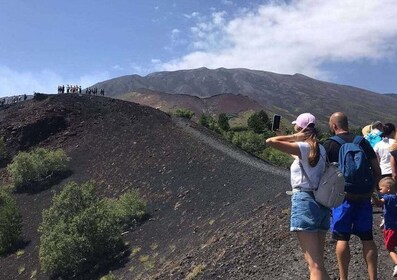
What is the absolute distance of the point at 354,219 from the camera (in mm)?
5746

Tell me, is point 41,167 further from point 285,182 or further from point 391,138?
point 391,138

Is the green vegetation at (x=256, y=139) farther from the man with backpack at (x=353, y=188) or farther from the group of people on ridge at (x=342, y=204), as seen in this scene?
the man with backpack at (x=353, y=188)

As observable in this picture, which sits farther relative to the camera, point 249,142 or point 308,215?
point 249,142

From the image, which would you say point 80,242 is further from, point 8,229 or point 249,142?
point 249,142

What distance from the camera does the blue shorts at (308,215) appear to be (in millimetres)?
4957

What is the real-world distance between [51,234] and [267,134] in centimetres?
3352

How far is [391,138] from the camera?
25.8ft

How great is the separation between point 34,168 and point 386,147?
82.5 ft

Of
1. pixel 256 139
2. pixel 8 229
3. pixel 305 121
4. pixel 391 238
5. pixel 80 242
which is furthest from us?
pixel 256 139

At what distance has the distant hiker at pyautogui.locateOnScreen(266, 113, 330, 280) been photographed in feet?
16.3

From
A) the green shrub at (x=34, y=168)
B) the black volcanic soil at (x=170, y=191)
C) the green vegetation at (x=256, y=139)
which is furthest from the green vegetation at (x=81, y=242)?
the green vegetation at (x=256, y=139)

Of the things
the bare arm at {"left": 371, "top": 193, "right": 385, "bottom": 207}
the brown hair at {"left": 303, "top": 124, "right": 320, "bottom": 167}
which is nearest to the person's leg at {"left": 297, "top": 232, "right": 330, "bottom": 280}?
the brown hair at {"left": 303, "top": 124, "right": 320, "bottom": 167}

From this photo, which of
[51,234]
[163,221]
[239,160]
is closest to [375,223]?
[163,221]

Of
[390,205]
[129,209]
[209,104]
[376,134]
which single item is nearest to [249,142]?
[129,209]
